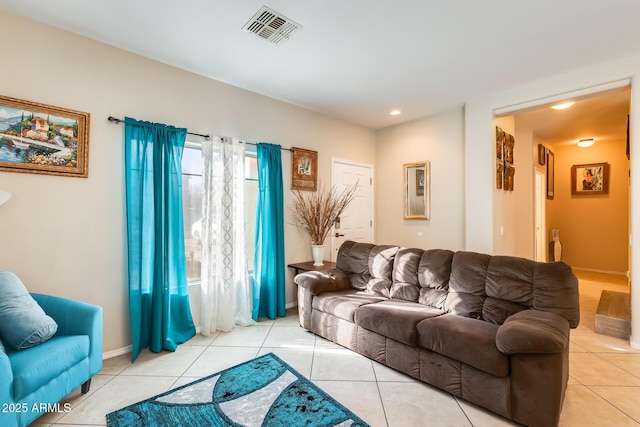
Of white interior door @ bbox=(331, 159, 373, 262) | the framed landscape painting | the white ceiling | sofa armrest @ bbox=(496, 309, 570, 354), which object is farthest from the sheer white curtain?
sofa armrest @ bbox=(496, 309, 570, 354)

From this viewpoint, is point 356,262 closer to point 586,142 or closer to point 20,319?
point 20,319

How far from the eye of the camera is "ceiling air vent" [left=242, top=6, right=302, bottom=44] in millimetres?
2277

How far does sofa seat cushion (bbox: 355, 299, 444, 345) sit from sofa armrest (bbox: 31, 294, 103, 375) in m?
2.04

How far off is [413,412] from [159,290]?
7.81ft

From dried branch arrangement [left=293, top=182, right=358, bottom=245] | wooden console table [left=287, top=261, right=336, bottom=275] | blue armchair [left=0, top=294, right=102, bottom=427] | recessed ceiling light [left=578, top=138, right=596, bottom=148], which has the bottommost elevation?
blue armchair [left=0, top=294, right=102, bottom=427]

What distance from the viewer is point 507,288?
2.43 meters

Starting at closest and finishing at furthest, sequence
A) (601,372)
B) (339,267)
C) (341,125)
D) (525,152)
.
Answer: (601,372) → (339,267) → (341,125) → (525,152)

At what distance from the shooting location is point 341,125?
4.84m

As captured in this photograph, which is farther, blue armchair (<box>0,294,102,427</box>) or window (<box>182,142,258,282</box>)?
window (<box>182,142,258,282</box>)

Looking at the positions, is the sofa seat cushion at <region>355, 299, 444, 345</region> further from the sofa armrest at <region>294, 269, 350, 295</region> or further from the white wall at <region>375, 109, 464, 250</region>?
the white wall at <region>375, 109, 464, 250</region>

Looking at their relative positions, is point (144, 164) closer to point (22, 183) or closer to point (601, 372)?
point (22, 183)

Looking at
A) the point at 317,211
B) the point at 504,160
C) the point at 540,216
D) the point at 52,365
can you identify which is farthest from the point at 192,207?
the point at 540,216

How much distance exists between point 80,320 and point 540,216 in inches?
292

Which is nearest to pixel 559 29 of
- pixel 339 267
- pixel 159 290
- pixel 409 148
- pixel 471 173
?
pixel 471 173
